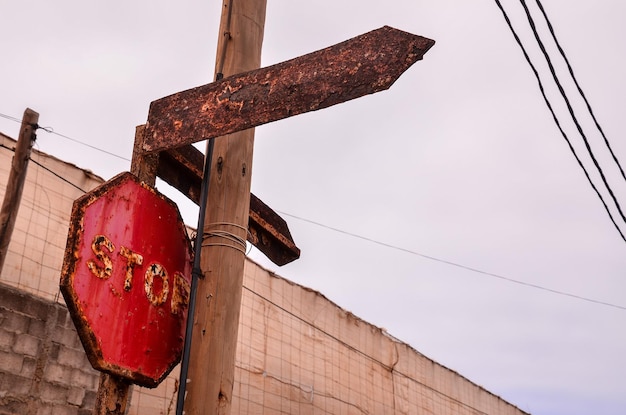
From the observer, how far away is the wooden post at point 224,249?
400 centimetres

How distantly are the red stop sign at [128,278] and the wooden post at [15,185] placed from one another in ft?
14.0

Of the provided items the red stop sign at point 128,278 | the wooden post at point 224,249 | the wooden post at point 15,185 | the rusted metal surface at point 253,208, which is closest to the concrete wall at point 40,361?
the wooden post at point 15,185

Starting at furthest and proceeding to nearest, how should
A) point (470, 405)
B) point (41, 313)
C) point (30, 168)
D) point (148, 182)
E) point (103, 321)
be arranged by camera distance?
point (470, 405) < point (30, 168) < point (41, 313) < point (148, 182) < point (103, 321)

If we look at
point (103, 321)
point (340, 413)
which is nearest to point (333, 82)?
point (103, 321)

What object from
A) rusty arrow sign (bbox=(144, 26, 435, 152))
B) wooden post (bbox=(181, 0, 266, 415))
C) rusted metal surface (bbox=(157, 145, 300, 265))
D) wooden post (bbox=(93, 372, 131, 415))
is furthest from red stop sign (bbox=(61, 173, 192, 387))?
rusty arrow sign (bbox=(144, 26, 435, 152))

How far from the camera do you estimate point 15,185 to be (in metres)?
8.28

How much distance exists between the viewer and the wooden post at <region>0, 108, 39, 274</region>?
26.4 ft

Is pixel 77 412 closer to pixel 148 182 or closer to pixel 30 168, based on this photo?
pixel 30 168

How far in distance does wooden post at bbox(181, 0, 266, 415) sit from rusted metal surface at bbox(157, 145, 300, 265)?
26 cm

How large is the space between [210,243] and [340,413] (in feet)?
25.3

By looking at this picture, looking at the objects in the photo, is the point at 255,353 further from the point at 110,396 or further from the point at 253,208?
the point at 110,396

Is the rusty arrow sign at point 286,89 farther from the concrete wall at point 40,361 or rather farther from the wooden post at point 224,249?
the concrete wall at point 40,361

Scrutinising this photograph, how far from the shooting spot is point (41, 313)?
8.20 metres

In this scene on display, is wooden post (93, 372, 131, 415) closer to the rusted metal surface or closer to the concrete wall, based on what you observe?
the rusted metal surface
